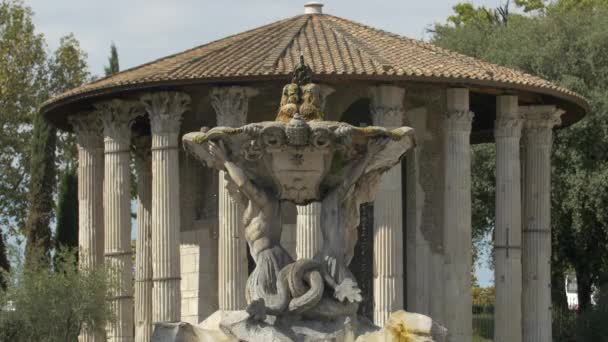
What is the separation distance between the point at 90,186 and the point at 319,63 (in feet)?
24.1

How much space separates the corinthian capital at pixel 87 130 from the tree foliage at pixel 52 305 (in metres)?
5.03

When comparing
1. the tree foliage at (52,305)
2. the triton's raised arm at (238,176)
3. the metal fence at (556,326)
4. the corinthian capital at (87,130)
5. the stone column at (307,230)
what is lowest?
A: the metal fence at (556,326)

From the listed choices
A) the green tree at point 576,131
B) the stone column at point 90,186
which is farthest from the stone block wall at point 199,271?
the green tree at point 576,131

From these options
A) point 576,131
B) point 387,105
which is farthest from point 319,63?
point 576,131

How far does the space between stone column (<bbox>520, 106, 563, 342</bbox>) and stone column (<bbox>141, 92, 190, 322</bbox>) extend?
8.03 meters

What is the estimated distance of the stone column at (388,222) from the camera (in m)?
35.1

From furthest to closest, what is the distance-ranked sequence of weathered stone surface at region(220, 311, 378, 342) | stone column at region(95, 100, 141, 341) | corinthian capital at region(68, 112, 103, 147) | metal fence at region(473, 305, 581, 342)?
metal fence at region(473, 305, 581, 342)
corinthian capital at region(68, 112, 103, 147)
stone column at region(95, 100, 141, 341)
weathered stone surface at region(220, 311, 378, 342)

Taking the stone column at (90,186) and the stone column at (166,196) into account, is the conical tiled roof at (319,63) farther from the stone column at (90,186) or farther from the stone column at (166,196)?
the stone column at (90,186)

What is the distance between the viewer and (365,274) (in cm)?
3900

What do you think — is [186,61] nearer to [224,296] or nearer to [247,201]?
[224,296]

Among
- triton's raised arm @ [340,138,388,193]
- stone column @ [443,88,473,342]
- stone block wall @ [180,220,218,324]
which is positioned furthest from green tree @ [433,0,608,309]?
triton's raised arm @ [340,138,388,193]

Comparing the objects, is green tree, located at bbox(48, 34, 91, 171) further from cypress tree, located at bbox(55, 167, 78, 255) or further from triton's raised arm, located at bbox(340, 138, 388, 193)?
triton's raised arm, located at bbox(340, 138, 388, 193)

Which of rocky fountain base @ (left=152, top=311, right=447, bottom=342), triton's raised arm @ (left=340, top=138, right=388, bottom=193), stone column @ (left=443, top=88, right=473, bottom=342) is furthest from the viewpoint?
stone column @ (left=443, top=88, right=473, bottom=342)

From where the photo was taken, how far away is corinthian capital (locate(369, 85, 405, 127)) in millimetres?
35281
